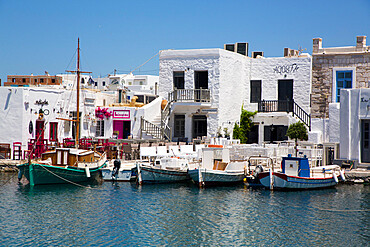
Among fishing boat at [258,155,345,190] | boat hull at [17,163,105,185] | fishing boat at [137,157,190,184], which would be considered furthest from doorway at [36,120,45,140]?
fishing boat at [258,155,345,190]

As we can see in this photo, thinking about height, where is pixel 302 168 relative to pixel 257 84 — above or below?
below

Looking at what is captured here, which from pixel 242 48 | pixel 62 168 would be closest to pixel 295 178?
pixel 62 168

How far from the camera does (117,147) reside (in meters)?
32.9

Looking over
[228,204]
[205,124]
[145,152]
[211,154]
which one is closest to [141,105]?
[205,124]

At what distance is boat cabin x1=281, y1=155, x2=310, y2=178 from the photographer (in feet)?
85.9

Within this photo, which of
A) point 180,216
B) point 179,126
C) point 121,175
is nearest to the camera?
point 180,216

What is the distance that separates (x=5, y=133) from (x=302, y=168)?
1883 centimetres

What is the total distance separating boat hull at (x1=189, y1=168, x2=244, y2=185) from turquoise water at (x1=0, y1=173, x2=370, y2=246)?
74cm

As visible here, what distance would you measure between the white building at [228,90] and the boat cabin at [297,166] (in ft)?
31.8

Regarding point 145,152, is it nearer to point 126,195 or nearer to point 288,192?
point 126,195

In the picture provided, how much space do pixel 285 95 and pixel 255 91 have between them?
2.40 m

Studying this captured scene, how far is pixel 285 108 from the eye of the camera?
37000 millimetres

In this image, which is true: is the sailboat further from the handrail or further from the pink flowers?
the pink flowers

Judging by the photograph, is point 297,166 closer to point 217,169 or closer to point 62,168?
point 217,169
